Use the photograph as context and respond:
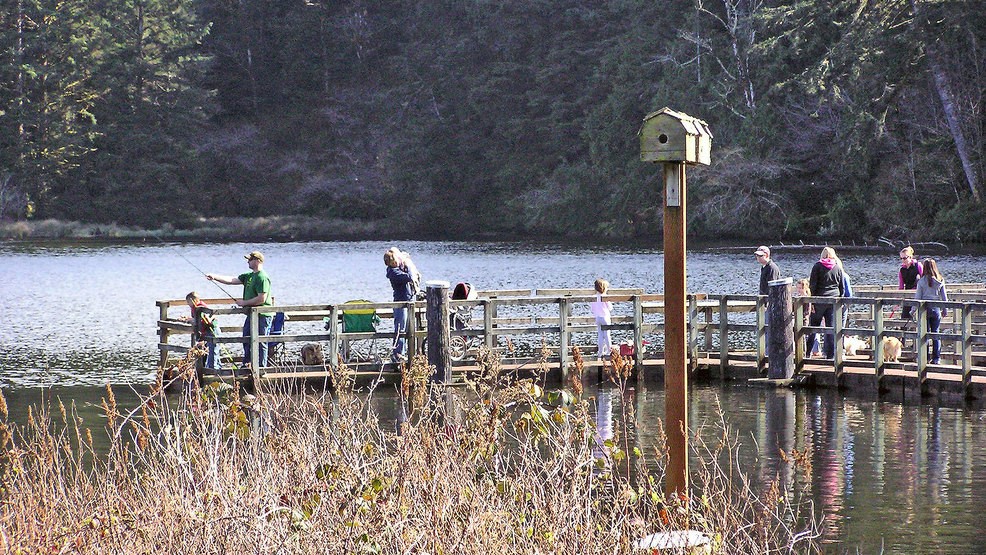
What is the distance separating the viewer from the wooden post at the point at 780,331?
16672 mm

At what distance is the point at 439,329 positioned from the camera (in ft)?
53.9

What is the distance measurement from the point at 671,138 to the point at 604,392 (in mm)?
8847

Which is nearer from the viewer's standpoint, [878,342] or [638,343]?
[878,342]

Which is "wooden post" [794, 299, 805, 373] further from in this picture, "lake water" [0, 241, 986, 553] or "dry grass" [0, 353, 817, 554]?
"dry grass" [0, 353, 817, 554]

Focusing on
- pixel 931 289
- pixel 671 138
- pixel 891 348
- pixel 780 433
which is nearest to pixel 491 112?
pixel 891 348

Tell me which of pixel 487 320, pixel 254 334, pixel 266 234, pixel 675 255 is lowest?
pixel 254 334

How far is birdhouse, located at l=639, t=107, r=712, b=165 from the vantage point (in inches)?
337

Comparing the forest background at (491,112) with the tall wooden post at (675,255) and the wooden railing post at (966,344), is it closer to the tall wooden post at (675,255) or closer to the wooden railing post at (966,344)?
the wooden railing post at (966,344)

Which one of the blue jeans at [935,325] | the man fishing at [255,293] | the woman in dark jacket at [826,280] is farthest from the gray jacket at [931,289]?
the man fishing at [255,293]

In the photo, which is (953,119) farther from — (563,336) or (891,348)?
(563,336)

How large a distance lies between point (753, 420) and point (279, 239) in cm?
6446

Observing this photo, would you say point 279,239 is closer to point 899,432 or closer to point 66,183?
point 66,183

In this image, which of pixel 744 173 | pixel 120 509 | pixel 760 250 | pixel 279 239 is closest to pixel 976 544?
pixel 120 509

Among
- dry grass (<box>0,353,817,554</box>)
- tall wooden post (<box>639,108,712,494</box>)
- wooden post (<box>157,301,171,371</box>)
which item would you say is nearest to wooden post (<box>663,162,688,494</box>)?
tall wooden post (<box>639,108,712,494</box>)
